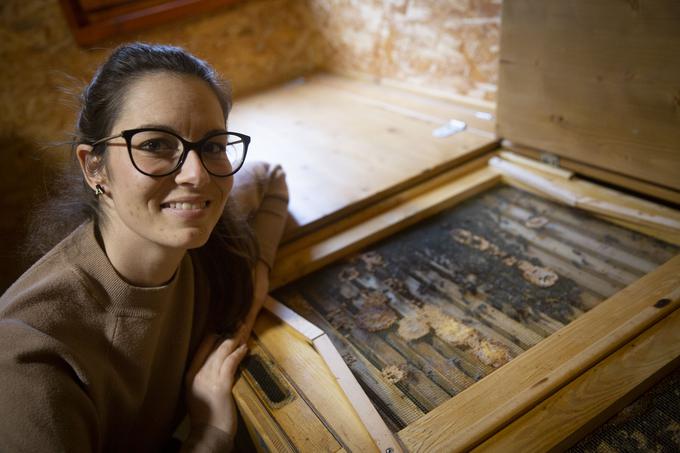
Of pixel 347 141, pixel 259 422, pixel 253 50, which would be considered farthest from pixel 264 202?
pixel 253 50

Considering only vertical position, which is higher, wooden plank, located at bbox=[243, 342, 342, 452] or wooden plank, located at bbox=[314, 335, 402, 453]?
wooden plank, located at bbox=[314, 335, 402, 453]

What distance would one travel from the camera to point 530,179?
6.63 ft

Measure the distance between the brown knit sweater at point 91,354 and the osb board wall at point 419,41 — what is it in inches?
79.4

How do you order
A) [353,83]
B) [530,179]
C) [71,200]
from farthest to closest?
[353,83] < [530,179] < [71,200]

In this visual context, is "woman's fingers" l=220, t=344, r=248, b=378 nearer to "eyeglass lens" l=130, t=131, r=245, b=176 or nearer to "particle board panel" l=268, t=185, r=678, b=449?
"particle board panel" l=268, t=185, r=678, b=449

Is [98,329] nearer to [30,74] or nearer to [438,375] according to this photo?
[438,375]

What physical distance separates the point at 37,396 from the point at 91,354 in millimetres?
157

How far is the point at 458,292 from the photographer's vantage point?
1.58m

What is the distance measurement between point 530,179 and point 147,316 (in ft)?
5.04

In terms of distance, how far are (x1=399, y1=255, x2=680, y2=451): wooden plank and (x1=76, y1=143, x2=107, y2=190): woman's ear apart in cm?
86

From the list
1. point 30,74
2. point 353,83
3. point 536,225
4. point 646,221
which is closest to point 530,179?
point 536,225

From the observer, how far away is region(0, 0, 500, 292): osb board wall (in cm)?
276

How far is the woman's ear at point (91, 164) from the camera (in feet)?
3.48

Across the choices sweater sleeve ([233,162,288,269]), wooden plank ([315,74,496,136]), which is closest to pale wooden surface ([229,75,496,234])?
wooden plank ([315,74,496,136])
